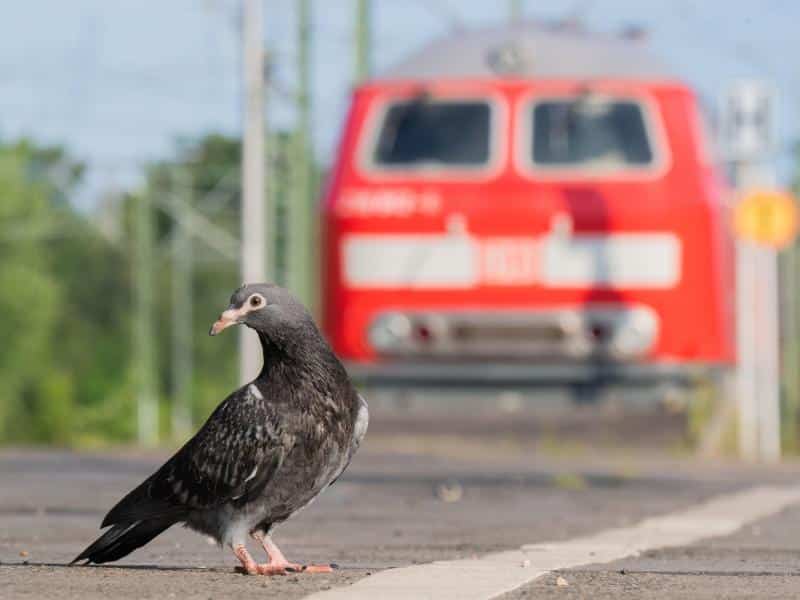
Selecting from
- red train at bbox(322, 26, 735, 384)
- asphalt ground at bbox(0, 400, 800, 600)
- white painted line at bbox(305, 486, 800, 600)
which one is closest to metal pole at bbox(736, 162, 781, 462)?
red train at bbox(322, 26, 735, 384)

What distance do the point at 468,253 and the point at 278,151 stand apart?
807 inches

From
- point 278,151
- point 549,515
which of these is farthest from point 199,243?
point 549,515

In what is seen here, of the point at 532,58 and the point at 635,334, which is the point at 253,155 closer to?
the point at 532,58

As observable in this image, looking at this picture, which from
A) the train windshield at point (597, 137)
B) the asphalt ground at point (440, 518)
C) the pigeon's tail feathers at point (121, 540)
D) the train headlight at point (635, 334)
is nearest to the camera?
the asphalt ground at point (440, 518)

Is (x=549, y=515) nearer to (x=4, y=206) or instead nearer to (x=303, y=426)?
(x=303, y=426)

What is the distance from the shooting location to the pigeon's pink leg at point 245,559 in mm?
7398

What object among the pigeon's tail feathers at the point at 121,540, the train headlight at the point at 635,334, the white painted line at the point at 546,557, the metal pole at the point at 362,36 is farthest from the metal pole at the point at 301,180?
the pigeon's tail feathers at the point at 121,540

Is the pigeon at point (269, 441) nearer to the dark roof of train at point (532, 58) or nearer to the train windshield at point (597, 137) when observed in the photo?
the train windshield at point (597, 137)

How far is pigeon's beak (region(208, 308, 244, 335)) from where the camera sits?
7.11m

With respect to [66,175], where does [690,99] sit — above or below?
above

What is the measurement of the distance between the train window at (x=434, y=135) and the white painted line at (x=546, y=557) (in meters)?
6.35

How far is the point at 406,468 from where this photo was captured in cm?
1639

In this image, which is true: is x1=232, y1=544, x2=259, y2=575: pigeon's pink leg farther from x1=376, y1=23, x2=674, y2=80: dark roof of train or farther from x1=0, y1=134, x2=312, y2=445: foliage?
x1=0, y1=134, x2=312, y2=445: foliage

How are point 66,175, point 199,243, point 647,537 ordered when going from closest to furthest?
point 647,537 → point 199,243 → point 66,175
